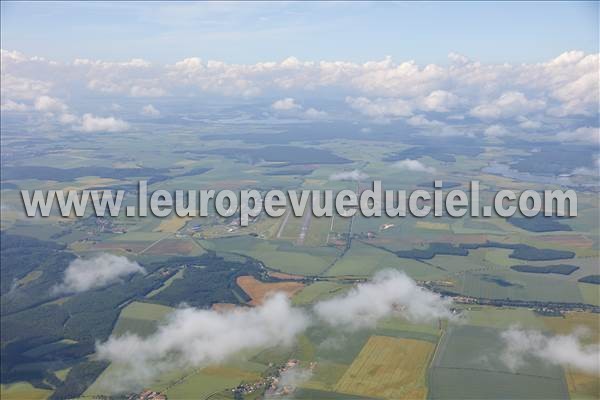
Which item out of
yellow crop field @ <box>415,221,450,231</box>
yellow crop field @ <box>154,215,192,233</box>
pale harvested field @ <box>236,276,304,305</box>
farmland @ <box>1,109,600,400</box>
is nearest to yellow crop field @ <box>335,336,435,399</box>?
farmland @ <box>1,109,600,400</box>

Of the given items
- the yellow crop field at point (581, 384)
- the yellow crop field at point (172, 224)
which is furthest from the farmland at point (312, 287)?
the yellow crop field at point (172, 224)

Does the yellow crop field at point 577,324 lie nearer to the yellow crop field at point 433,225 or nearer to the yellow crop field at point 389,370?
the yellow crop field at point 389,370

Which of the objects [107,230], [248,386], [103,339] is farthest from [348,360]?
[107,230]

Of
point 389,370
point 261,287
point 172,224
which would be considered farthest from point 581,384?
point 172,224

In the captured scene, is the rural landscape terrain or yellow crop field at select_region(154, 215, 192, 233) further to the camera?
yellow crop field at select_region(154, 215, 192, 233)

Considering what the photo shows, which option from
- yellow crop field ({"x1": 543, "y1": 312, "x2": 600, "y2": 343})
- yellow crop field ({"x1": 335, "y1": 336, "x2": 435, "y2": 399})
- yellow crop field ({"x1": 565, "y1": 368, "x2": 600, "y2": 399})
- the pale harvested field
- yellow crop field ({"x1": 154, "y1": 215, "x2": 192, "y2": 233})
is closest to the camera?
yellow crop field ({"x1": 565, "y1": 368, "x2": 600, "y2": 399})

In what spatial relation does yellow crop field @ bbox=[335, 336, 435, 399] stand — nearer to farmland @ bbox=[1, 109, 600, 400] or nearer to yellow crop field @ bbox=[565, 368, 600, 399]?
farmland @ bbox=[1, 109, 600, 400]

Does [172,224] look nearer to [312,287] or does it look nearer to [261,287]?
[261,287]

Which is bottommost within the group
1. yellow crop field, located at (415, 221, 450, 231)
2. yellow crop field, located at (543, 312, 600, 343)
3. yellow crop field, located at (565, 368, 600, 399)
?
yellow crop field, located at (565, 368, 600, 399)
